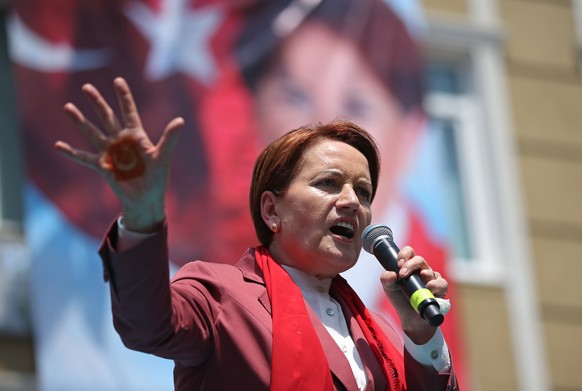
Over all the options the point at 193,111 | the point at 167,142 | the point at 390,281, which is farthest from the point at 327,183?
the point at 193,111

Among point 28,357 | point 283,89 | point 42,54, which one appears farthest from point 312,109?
point 28,357

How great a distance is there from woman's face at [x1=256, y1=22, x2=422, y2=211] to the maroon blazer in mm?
5689

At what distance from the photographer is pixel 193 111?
925cm

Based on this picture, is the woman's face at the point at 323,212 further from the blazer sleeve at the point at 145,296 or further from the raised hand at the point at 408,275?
the blazer sleeve at the point at 145,296

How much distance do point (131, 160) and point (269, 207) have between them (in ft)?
2.21

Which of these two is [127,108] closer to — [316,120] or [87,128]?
[87,128]

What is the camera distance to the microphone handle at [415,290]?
11.2ft

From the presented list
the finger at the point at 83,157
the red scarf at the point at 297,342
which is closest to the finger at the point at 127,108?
the finger at the point at 83,157

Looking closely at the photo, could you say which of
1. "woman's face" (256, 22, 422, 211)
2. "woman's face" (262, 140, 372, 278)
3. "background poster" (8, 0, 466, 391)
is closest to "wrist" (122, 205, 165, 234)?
"woman's face" (262, 140, 372, 278)

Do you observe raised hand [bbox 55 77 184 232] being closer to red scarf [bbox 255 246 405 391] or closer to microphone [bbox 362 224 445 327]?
red scarf [bbox 255 246 405 391]

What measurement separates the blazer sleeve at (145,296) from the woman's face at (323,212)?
1.57 ft

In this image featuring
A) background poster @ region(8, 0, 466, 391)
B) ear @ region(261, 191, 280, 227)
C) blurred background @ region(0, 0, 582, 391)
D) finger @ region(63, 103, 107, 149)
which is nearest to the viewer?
finger @ region(63, 103, 107, 149)

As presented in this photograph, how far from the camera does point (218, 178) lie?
29.7 feet

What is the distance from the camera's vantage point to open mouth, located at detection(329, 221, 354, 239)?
12.5ft
